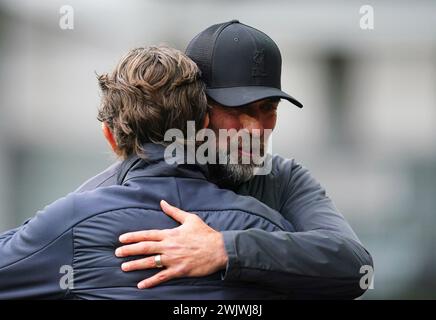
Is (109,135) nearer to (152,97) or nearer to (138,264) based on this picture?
(152,97)

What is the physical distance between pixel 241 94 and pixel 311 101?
6.89 meters

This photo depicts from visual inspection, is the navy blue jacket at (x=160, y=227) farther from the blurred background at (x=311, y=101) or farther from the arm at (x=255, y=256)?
the blurred background at (x=311, y=101)

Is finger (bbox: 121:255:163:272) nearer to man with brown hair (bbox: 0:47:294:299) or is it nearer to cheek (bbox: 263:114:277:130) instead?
man with brown hair (bbox: 0:47:294:299)

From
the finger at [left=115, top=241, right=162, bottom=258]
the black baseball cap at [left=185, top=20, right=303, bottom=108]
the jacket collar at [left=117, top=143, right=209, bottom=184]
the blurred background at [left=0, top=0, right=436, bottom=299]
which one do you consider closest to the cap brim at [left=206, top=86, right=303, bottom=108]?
the black baseball cap at [left=185, top=20, right=303, bottom=108]

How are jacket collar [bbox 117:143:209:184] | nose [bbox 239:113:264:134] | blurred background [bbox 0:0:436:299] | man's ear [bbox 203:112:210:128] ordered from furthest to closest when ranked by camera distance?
blurred background [bbox 0:0:436:299] → nose [bbox 239:113:264:134] → man's ear [bbox 203:112:210:128] → jacket collar [bbox 117:143:209:184]

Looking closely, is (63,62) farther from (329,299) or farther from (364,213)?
(329,299)

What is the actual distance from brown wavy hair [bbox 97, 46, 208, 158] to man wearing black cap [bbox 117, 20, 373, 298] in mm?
143

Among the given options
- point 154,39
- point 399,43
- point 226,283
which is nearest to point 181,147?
point 226,283

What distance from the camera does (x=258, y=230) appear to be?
207cm

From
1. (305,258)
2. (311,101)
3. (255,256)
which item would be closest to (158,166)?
(255,256)

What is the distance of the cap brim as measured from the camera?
230cm

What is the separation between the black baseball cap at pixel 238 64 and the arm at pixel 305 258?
459mm

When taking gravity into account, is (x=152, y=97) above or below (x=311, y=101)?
above

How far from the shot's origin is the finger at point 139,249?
2.01m
